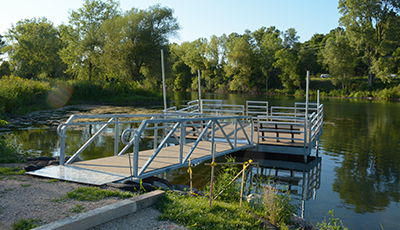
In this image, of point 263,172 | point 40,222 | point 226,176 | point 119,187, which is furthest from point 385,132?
point 40,222

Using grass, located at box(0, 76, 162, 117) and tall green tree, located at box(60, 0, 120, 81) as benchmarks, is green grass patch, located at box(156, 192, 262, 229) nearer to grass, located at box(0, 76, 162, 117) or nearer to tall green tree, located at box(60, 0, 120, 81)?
grass, located at box(0, 76, 162, 117)

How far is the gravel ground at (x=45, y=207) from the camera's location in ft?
12.9

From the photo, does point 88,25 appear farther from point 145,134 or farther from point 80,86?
point 145,134

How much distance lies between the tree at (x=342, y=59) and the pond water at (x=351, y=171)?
3866cm

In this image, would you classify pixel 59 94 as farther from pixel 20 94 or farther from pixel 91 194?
pixel 91 194

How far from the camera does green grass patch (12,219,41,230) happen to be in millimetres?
3617

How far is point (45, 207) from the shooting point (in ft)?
14.0

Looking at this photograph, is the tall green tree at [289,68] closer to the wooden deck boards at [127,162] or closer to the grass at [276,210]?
the wooden deck boards at [127,162]

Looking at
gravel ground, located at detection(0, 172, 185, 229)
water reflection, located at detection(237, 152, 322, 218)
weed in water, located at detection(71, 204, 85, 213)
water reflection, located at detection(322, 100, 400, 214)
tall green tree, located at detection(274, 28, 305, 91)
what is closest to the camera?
gravel ground, located at detection(0, 172, 185, 229)

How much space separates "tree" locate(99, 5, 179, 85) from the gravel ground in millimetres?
37777

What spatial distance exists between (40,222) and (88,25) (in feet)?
161

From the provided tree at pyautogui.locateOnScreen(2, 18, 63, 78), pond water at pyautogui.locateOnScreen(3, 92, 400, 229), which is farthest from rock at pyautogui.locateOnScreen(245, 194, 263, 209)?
tree at pyautogui.locateOnScreen(2, 18, 63, 78)

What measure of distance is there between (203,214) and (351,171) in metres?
7.86

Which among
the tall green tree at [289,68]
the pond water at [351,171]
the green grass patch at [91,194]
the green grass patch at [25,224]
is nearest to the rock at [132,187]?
the green grass patch at [91,194]
